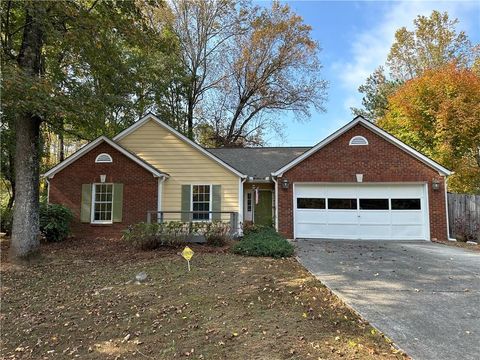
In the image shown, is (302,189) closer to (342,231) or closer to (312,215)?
(312,215)

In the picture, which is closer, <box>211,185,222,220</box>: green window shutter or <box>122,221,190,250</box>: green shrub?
<box>122,221,190,250</box>: green shrub

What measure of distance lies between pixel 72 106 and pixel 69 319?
5899mm

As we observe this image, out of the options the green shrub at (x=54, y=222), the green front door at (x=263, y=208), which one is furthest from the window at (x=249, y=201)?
the green shrub at (x=54, y=222)

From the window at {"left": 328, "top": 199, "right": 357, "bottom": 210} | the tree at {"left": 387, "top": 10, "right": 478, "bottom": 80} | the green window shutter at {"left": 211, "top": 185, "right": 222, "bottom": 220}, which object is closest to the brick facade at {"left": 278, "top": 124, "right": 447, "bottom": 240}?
the window at {"left": 328, "top": 199, "right": 357, "bottom": 210}

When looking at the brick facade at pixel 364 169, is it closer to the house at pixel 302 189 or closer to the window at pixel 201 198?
the house at pixel 302 189

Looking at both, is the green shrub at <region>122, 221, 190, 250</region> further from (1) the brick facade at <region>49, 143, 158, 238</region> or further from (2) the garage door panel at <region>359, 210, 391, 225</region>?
(2) the garage door panel at <region>359, 210, 391, 225</region>

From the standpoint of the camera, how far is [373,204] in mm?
13867


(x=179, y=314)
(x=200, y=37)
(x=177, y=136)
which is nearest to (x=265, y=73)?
(x=200, y=37)

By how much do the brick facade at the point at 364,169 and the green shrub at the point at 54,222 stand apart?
26.5ft

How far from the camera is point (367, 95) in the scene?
31078 mm

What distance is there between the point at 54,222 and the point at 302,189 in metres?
9.33

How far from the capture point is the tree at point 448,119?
18328mm

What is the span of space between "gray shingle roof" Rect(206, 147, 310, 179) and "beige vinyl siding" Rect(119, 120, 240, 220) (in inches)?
47.3

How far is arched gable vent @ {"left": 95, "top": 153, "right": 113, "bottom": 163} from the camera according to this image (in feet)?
46.5
